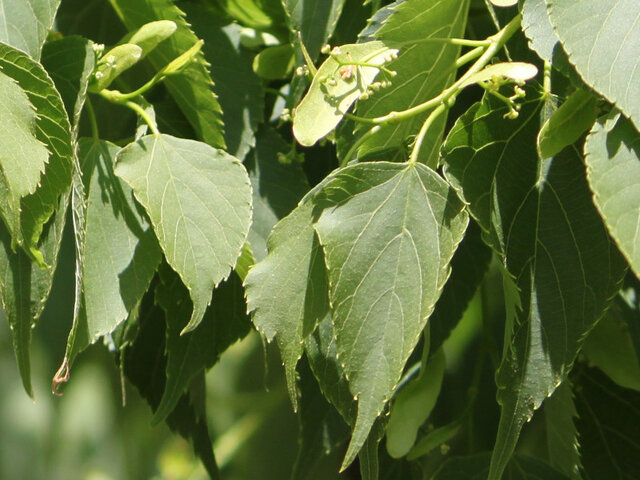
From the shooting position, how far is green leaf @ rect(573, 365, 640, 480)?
20.6 inches

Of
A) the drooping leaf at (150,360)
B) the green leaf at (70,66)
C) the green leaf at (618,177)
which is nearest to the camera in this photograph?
the green leaf at (618,177)

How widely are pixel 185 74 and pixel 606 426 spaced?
34cm

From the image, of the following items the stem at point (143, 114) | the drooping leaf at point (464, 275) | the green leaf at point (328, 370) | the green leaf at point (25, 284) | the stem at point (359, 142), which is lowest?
the drooping leaf at point (464, 275)

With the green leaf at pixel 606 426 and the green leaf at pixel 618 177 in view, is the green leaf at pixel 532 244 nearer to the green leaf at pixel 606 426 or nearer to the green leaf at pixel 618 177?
the green leaf at pixel 618 177

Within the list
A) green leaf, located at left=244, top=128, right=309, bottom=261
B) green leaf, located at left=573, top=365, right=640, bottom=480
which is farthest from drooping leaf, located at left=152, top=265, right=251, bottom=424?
green leaf, located at left=573, top=365, right=640, bottom=480

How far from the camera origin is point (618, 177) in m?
0.30

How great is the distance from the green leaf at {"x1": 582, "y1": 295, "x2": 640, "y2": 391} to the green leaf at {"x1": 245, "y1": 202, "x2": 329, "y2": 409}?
22 centimetres

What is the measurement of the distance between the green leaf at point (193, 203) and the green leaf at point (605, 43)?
0.15 metres

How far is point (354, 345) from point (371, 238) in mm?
43

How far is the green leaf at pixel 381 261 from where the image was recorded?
31cm

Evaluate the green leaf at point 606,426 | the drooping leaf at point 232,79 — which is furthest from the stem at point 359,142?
the green leaf at point 606,426

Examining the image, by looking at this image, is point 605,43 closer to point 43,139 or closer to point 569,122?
point 569,122

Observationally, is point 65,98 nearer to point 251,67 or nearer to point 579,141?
point 251,67

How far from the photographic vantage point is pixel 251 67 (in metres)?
0.48
